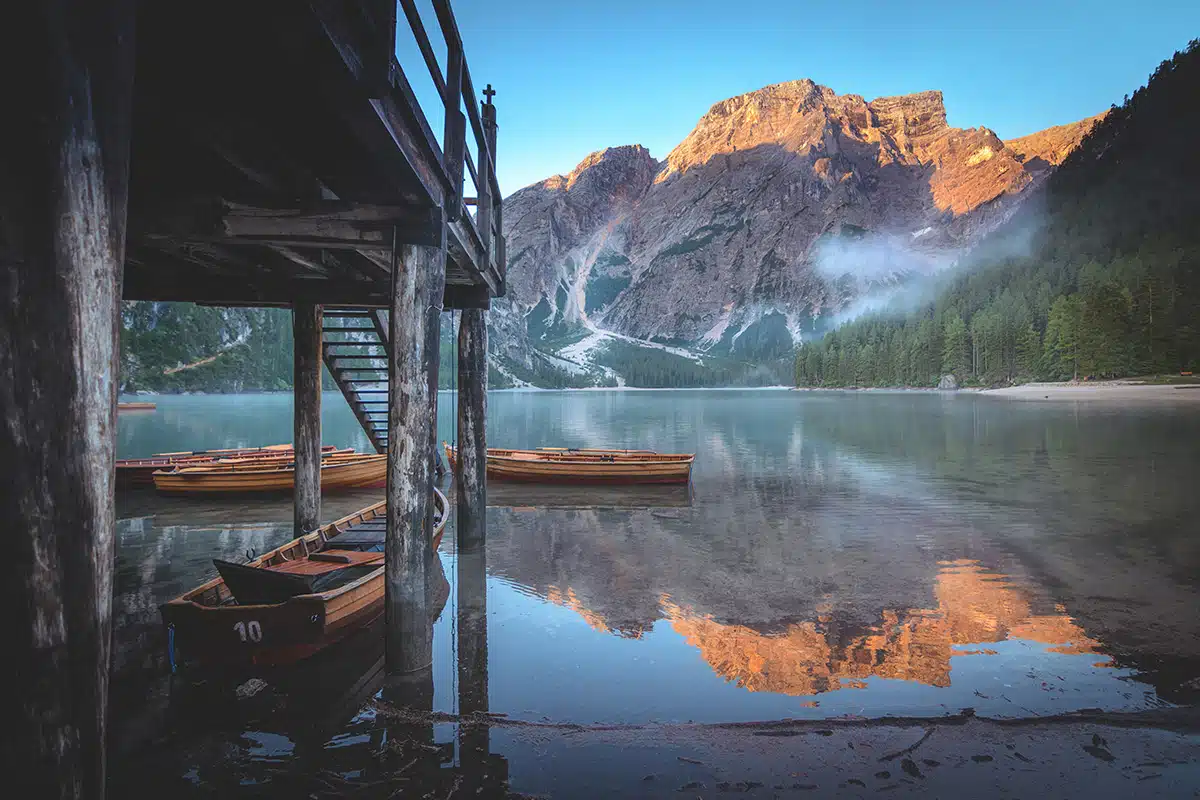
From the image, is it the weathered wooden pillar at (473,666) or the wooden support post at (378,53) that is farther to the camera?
the weathered wooden pillar at (473,666)

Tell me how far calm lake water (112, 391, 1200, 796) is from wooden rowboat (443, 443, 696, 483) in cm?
76

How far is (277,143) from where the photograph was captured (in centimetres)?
581

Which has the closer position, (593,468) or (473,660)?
(473,660)

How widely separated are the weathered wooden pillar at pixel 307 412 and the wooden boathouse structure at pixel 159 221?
3.50ft

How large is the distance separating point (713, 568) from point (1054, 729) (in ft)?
25.1

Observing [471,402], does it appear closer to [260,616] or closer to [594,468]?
[260,616]

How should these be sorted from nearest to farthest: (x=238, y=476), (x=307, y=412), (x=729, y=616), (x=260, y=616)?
(x=260, y=616)
(x=729, y=616)
(x=307, y=412)
(x=238, y=476)

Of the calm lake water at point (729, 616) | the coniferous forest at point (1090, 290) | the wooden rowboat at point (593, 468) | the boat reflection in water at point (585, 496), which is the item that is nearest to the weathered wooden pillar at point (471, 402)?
the calm lake water at point (729, 616)

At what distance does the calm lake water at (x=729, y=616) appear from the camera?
24.0ft

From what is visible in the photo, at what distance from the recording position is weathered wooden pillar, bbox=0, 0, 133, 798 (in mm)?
2184

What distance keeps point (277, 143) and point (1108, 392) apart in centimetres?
10526

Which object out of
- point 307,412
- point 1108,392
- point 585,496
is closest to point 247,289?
point 307,412

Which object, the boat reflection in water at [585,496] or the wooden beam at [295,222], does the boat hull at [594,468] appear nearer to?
the boat reflection in water at [585,496]

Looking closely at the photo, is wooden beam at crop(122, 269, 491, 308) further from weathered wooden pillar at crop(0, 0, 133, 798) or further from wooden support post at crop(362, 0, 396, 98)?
weathered wooden pillar at crop(0, 0, 133, 798)
